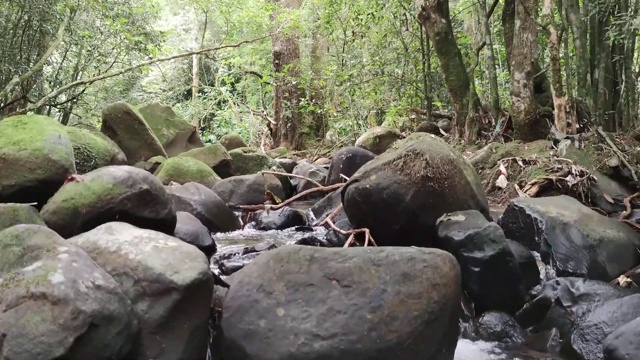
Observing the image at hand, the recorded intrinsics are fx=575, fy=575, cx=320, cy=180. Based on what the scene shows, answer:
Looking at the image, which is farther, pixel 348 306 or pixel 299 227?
pixel 299 227

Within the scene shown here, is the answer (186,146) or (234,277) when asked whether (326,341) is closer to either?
(234,277)

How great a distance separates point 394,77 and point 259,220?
17.0ft

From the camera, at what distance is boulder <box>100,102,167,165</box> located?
8765 mm

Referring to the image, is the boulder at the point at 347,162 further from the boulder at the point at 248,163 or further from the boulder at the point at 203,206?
the boulder at the point at 248,163

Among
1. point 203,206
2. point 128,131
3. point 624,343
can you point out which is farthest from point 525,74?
point 128,131

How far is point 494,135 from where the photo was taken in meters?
7.74

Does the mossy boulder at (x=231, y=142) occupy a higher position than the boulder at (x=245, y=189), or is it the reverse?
the boulder at (x=245, y=189)

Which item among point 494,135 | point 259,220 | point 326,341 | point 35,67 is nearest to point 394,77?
point 494,135

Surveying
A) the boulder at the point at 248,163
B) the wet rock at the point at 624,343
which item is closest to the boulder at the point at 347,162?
the boulder at the point at 248,163

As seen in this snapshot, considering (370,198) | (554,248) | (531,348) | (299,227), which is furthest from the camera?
(299,227)

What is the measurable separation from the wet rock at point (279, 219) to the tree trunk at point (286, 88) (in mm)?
6354

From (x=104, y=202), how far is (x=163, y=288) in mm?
1357

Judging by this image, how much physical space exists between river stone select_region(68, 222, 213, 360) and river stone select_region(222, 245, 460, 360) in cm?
17

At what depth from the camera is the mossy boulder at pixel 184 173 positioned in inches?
287
